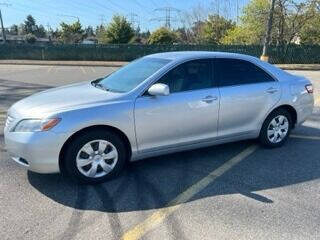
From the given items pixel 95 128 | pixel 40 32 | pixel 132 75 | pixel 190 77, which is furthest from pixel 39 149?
pixel 40 32

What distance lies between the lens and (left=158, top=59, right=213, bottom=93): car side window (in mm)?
4734

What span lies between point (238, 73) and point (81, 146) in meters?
2.53

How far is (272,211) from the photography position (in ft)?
12.3

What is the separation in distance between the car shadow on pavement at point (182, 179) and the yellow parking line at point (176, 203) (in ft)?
0.21

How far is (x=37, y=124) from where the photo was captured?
13.2 feet

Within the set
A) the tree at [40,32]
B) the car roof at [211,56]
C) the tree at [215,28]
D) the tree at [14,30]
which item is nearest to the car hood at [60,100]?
the car roof at [211,56]

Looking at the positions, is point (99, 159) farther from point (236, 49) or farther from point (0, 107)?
point (236, 49)

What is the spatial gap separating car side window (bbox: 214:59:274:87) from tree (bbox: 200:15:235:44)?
45319 millimetres

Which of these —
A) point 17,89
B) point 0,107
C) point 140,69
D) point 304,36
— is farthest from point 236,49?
point 140,69

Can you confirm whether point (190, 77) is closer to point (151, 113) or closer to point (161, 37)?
point (151, 113)

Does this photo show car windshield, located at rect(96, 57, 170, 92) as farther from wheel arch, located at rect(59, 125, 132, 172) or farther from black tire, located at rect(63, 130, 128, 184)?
black tire, located at rect(63, 130, 128, 184)

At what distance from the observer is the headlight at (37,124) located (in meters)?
3.99

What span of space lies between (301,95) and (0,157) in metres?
4.66

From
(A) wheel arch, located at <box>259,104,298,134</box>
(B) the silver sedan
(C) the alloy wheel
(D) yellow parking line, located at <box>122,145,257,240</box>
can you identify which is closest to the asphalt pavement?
(D) yellow parking line, located at <box>122,145,257,240</box>
